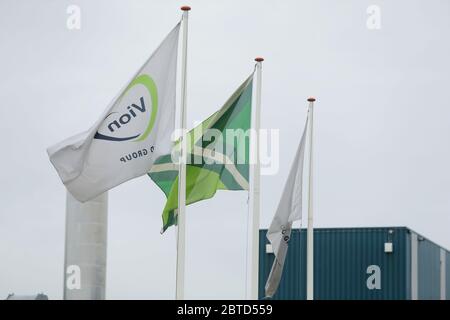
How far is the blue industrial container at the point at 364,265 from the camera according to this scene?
42.1 m

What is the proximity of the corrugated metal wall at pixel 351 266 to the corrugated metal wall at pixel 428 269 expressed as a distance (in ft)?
3.87

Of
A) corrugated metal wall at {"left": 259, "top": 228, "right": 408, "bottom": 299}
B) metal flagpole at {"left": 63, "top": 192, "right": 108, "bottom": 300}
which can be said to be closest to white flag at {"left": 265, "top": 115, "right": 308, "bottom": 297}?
corrugated metal wall at {"left": 259, "top": 228, "right": 408, "bottom": 299}

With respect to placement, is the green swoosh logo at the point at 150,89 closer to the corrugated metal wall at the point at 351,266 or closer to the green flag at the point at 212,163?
the green flag at the point at 212,163

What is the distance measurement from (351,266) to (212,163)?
22.0 metres

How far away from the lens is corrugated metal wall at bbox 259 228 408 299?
42.1 meters

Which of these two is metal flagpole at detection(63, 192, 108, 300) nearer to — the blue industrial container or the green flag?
the blue industrial container

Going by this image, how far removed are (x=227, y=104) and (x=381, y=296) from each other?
21330 mm

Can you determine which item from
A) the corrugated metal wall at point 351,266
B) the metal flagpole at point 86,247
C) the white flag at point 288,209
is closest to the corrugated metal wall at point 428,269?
the corrugated metal wall at point 351,266

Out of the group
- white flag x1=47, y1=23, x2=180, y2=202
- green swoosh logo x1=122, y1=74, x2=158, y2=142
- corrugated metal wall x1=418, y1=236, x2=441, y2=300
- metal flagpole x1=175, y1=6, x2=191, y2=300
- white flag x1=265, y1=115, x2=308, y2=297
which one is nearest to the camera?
white flag x1=47, y1=23, x2=180, y2=202

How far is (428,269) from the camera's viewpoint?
144 feet

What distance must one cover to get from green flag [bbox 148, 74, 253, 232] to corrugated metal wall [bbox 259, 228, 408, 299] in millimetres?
20539

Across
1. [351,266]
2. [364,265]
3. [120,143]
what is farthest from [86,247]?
[120,143]
